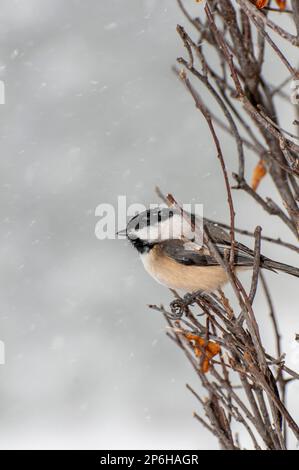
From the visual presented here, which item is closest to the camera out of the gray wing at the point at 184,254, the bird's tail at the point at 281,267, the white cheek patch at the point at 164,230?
the bird's tail at the point at 281,267

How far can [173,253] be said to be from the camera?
264 centimetres

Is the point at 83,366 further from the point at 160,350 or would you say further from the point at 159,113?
the point at 159,113

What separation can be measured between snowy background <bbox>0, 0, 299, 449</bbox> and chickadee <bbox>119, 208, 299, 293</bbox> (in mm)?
2334

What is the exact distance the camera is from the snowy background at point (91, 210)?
5.12 meters

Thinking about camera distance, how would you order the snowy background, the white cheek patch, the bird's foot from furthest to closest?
the snowy background < the white cheek patch < the bird's foot

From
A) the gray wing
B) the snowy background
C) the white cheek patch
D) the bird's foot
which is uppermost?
the snowy background

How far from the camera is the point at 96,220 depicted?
555 cm

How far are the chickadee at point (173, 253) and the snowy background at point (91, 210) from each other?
2.33 m

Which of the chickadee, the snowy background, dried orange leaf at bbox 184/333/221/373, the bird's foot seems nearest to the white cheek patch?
the chickadee

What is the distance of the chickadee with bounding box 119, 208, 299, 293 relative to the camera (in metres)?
2.52

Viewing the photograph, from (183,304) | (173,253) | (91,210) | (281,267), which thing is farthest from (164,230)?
(91,210)

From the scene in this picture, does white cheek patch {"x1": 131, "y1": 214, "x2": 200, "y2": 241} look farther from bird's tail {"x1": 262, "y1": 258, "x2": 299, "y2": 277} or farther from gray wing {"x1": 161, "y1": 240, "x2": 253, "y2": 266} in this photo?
bird's tail {"x1": 262, "y1": 258, "x2": 299, "y2": 277}

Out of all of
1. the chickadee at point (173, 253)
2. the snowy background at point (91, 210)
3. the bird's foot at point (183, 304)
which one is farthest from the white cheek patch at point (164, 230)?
the snowy background at point (91, 210)

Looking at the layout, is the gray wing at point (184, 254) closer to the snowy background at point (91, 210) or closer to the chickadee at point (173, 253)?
the chickadee at point (173, 253)
